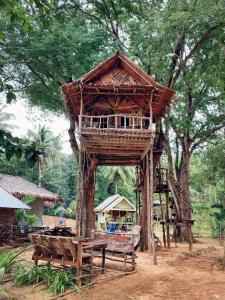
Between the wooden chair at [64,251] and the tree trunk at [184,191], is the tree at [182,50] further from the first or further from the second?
the wooden chair at [64,251]

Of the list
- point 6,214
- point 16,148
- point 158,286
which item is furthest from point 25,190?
point 16,148

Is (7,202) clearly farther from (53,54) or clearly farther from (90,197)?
(53,54)

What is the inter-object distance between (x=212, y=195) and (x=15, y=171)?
20.6 metres

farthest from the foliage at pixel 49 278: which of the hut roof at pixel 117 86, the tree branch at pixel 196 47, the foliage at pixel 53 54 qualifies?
the tree branch at pixel 196 47

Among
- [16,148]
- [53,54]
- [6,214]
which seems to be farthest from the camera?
[6,214]

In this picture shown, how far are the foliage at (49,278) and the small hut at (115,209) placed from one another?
23707 mm

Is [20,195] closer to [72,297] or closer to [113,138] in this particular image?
[113,138]

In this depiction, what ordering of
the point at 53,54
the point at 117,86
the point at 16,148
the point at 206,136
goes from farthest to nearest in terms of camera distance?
the point at 206,136 < the point at 53,54 < the point at 117,86 < the point at 16,148

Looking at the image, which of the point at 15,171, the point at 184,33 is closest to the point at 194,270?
the point at 184,33

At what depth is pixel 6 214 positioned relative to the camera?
1645 cm

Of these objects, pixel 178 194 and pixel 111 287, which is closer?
pixel 111 287

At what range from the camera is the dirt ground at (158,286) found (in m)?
7.00

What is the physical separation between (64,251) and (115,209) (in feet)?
84.0

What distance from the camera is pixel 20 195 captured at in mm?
21812
